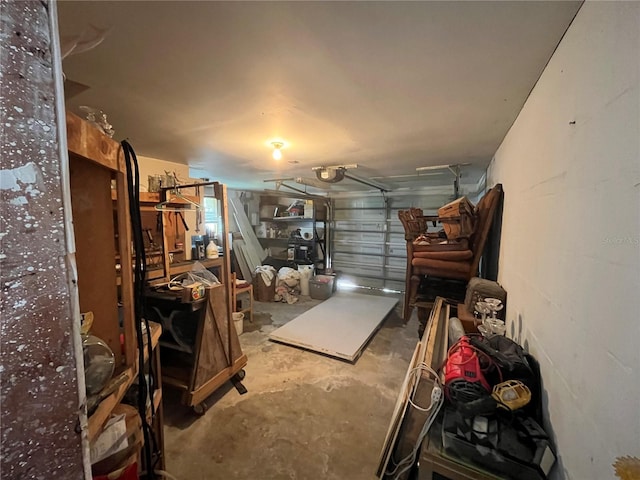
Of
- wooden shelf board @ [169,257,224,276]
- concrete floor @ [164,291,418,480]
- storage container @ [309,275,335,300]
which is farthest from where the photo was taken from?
storage container @ [309,275,335,300]

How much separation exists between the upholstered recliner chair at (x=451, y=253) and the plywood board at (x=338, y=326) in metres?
0.87

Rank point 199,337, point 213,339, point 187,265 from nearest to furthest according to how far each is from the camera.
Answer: point 199,337, point 213,339, point 187,265

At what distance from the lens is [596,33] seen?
32.6 inches

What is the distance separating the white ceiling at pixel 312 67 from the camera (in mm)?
956

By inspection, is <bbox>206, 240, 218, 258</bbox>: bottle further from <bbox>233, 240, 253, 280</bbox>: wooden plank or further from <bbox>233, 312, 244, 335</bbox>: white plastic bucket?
<bbox>233, 240, 253, 280</bbox>: wooden plank

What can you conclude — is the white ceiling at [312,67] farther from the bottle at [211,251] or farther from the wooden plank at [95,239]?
the bottle at [211,251]

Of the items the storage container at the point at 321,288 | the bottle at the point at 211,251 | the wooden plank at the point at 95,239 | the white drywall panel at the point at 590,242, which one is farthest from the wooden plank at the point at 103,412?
the storage container at the point at 321,288

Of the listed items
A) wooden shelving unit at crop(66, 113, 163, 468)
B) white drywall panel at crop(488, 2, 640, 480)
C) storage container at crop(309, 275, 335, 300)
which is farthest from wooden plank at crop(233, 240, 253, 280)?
white drywall panel at crop(488, 2, 640, 480)

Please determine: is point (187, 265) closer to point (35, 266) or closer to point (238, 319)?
point (238, 319)

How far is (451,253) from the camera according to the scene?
2613mm

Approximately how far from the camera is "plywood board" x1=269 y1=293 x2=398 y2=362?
318cm

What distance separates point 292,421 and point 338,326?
180 cm

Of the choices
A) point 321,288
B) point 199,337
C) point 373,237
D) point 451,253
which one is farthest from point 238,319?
point 373,237

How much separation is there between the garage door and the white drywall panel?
15.2 feet
